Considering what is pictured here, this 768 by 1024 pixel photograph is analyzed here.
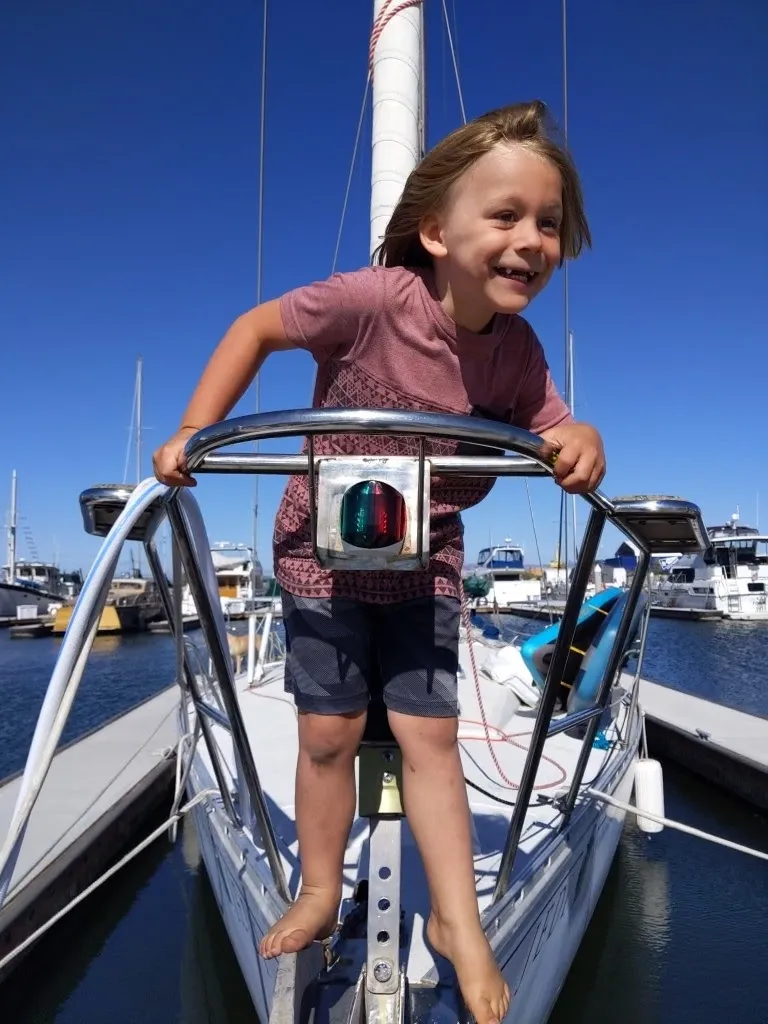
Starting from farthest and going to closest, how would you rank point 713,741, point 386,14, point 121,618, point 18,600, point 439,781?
point 18,600 < point 121,618 < point 713,741 < point 386,14 < point 439,781

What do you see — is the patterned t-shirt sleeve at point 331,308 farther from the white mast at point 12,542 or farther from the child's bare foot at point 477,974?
the white mast at point 12,542

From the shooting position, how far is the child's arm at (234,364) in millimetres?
1451

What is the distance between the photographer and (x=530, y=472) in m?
1.36

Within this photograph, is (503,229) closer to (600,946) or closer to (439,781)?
(439,781)

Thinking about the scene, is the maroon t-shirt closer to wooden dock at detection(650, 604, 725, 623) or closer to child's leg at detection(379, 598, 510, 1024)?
child's leg at detection(379, 598, 510, 1024)

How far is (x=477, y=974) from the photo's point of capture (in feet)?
4.75

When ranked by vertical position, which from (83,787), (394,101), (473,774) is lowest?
(83,787)

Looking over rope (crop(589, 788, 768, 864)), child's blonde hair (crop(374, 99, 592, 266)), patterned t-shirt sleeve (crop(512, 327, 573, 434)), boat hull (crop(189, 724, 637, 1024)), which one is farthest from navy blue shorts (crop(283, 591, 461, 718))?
rope (crop(589, 788, 768, 864))

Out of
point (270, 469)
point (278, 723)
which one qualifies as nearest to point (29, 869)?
point (278, 723)

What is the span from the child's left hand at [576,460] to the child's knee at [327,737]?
0.69m

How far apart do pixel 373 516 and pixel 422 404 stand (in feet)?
1.31

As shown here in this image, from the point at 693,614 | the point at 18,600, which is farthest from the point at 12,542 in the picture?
the point at 693,614

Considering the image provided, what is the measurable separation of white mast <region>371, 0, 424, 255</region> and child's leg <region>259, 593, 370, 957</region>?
342 cm

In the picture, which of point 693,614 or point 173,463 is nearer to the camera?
point 173,463
